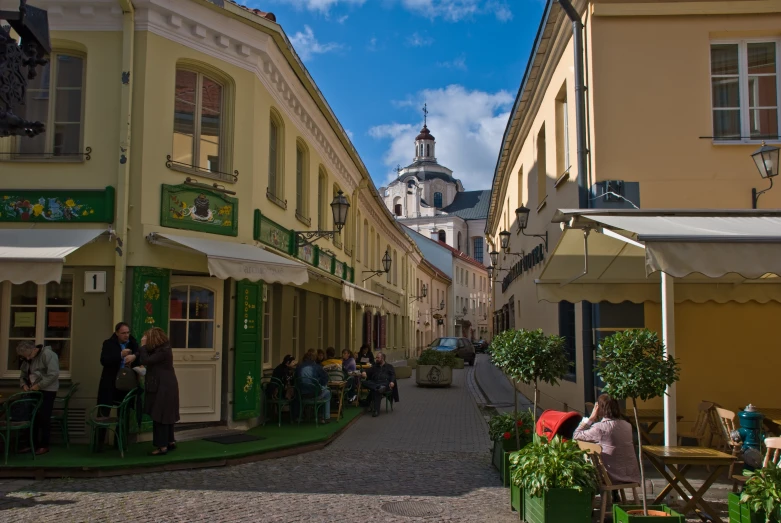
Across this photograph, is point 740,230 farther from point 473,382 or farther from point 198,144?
point 473,382

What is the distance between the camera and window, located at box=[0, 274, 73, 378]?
387 inches

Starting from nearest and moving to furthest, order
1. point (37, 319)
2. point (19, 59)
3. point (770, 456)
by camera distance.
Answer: point (19, 59) → point (770, 456) → point (37, 319)

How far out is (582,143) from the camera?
10.3m

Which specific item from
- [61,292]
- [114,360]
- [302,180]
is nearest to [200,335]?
[114,360]

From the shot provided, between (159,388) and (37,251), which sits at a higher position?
(37,251)

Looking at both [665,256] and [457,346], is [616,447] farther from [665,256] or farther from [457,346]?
[457,346]

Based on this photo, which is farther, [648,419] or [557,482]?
[648,419]

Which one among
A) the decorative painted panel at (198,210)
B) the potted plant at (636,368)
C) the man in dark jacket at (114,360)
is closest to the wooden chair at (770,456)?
the potted plant at (636,368)

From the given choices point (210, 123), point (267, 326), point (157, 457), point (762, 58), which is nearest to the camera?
point (157, 457)

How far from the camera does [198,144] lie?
10.9 metres

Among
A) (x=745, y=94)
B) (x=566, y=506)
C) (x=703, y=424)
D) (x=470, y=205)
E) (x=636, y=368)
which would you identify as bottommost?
(x=566, y=506)

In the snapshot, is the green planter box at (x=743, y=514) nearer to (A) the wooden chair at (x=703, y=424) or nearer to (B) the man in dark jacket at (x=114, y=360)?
(A) the wooden chair at (x=703, y=424)

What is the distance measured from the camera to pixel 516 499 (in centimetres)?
655

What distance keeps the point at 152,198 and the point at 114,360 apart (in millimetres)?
2321
